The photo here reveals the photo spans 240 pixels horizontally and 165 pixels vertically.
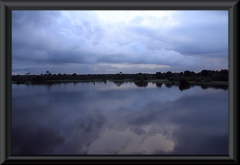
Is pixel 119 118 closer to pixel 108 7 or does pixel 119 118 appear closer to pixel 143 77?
pixel 143 77

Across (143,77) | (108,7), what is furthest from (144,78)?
(108,7)

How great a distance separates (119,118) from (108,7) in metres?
2.19

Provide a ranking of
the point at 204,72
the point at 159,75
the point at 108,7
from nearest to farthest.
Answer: the point at 108,7
the point at 204,72
the point at 159,75

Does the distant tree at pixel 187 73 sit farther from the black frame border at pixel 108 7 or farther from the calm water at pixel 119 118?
the black frame border at pixel 108 7

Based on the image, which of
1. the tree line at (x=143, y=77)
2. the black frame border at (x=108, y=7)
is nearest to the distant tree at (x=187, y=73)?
the tree line at (x=143, y=77)

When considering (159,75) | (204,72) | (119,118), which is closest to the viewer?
(204,72)

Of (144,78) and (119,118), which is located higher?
(144,78)

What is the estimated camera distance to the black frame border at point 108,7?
1.16m

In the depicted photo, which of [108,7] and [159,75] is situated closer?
[108,7]

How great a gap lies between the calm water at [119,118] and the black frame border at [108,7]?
822 millimetres

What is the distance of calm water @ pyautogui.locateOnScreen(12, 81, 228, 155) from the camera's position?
2.29 metres

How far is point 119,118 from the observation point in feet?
10.1

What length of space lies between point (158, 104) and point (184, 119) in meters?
0.49

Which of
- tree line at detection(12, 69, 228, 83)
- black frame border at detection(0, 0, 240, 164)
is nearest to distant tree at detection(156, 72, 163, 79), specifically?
tree line at detection(12, 69, 228, 83)
